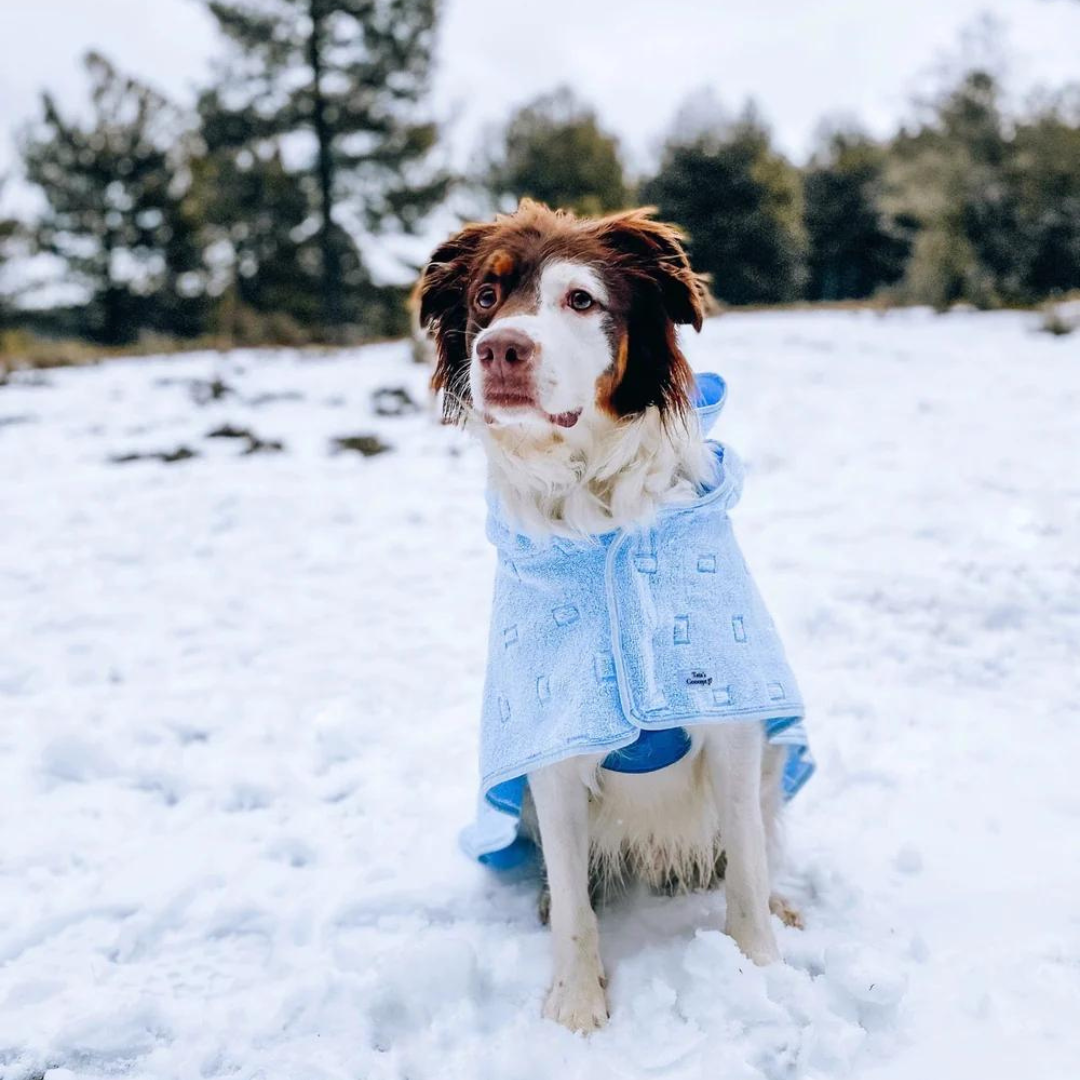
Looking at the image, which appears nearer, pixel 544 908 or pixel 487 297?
pixel 487 297

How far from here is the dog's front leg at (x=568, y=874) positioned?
207cm

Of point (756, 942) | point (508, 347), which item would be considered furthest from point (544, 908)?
point (508, 347)

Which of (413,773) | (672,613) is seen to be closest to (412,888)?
(413,773)

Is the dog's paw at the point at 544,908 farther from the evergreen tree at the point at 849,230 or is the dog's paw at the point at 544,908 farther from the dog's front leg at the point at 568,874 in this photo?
the evergreen tree at the point at 849,230

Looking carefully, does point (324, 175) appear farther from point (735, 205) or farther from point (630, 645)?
point (630, 645)

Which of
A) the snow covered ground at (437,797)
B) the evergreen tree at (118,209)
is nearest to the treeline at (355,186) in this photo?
the evergreen tree at (118,209)

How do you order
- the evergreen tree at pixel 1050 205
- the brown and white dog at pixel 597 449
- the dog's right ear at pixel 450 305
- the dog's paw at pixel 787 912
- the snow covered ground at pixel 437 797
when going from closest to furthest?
the snow covered ground at pixel 437 797 < the brown and white dog at pixel 597 449 < the dog's paw at pixel 787 912 < the dog's right ear at pixel 450 305 < the evergreen tree at pixel 1050 205

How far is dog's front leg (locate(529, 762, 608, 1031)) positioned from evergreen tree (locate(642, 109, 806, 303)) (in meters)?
19.3

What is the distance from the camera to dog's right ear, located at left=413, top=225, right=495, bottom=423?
2.45 m

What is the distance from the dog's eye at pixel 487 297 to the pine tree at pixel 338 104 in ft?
64.7

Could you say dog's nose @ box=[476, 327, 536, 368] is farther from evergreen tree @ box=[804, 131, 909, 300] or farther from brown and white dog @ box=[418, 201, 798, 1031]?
evergreen tree @ box=[804, 131, 909, 300]

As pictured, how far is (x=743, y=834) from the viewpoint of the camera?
2.16 meters

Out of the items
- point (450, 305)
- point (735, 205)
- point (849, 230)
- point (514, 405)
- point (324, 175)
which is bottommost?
point (514, 405)

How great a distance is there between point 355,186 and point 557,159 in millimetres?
4864
